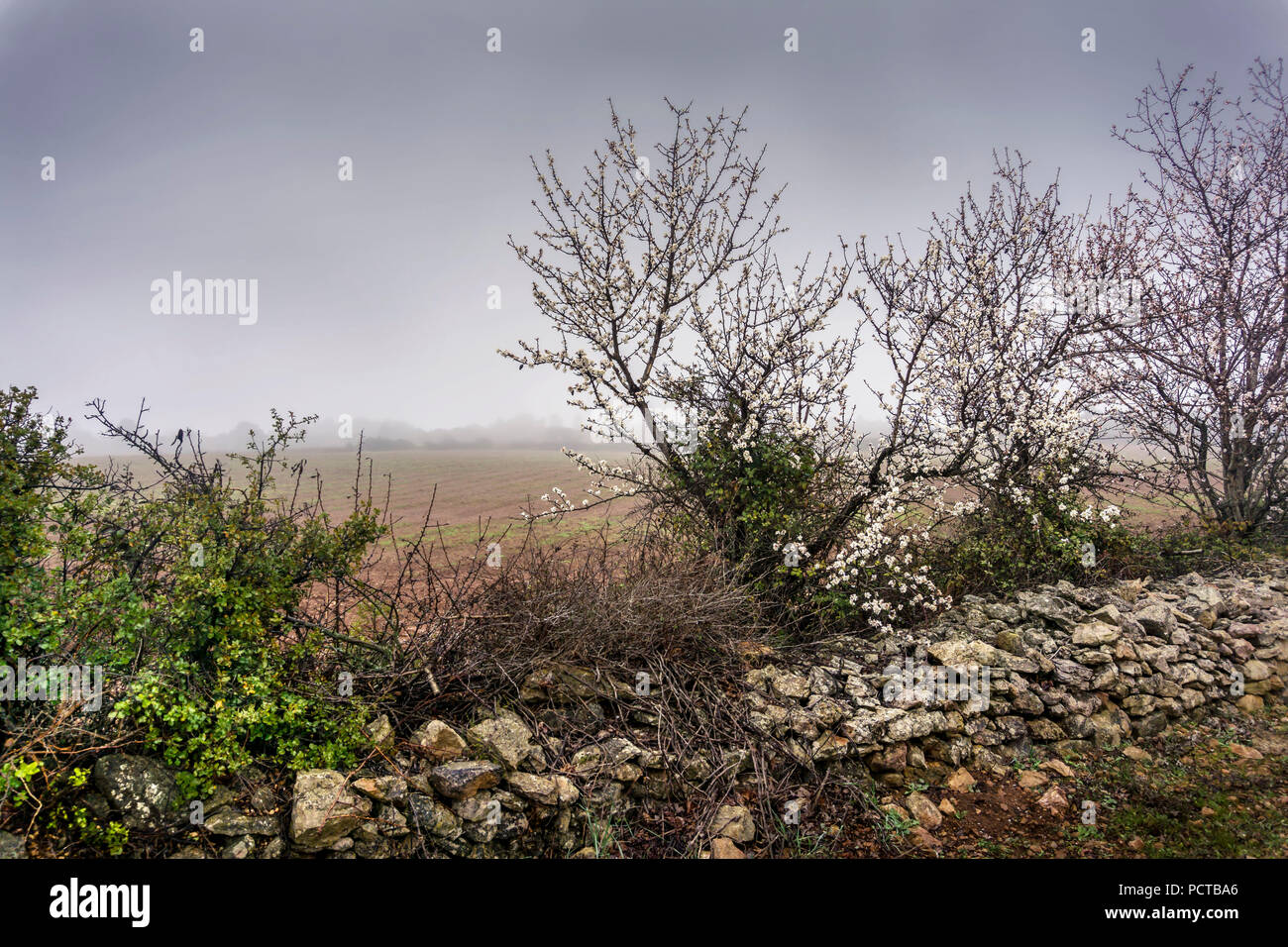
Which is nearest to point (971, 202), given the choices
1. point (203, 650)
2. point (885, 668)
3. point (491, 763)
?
point (885, 668)

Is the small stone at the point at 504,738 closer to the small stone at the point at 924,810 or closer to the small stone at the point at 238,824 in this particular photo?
the small stone at the point at 238,824

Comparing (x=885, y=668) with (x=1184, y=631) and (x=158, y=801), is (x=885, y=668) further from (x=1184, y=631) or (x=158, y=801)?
(x=158, y=801)

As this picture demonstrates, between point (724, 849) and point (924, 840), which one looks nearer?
point (724, 849)

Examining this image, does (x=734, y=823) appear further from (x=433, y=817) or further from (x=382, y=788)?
(x=382, y=788)

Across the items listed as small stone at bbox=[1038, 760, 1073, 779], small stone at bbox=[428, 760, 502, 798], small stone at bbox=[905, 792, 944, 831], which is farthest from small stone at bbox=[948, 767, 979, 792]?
small stone at bbox=[428, 760, 502, 798]

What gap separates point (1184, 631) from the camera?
21.1 feet

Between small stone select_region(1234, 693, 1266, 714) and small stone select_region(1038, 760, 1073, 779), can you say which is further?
small stone select_region(1234, 693, 1266, 714)

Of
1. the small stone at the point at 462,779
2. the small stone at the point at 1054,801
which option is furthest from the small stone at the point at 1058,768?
the small stone at the point at 462,779

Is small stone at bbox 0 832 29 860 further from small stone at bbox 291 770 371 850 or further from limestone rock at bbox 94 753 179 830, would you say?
small stone at bbox 291 770 371 850

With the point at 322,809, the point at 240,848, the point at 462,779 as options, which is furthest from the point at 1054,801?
the point at 240,848

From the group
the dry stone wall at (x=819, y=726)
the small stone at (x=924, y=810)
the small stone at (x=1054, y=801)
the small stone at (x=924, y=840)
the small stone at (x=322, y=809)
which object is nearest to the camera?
the small stone at (x=322, y=809)

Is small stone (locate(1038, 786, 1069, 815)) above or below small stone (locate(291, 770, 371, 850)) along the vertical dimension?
below

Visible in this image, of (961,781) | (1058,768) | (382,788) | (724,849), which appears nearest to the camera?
(382,788)
